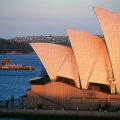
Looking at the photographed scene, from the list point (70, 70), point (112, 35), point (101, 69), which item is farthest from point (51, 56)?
point (112, 35)

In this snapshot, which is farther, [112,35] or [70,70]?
[70,70]

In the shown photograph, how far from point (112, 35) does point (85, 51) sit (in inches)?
150

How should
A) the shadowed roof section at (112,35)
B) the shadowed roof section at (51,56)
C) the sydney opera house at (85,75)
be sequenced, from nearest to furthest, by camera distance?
the shadowed roof section at (112,35) < the sydney opera house at (85,75) < the shadowed roof section at (51,56)

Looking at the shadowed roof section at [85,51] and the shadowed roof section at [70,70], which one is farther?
the shadowed roof section at [70,70]

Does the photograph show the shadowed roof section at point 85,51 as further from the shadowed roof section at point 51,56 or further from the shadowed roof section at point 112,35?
the shadowed roof section at point 51,56

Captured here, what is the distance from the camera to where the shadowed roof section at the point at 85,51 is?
38.7m

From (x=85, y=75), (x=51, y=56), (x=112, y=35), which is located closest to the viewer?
(x=112, y=35)

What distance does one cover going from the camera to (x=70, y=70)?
39594 mm

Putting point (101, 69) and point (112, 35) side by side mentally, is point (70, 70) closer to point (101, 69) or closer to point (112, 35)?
point (101, 69)

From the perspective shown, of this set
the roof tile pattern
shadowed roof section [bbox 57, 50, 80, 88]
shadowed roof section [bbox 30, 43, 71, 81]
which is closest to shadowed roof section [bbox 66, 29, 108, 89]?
the roof tile pattern

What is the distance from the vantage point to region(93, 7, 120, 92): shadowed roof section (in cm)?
3794

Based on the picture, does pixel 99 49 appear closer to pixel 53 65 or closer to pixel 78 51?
pixel 78 51

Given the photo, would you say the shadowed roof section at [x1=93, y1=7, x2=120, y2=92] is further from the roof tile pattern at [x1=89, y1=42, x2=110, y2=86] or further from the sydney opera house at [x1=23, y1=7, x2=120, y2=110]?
the roof tile pattern at [x1=89, y1=42, x2=110, y2=86]

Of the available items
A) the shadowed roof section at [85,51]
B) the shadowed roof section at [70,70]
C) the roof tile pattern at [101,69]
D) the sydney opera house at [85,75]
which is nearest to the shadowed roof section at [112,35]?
the sydney opera house at [85,75]
